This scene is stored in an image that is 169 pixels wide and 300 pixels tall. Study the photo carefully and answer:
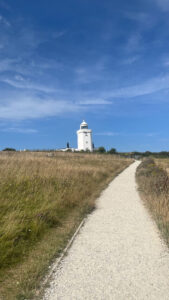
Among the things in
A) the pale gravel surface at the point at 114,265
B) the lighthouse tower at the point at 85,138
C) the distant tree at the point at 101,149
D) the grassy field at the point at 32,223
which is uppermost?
the lighthouse tower at the point at 85,138

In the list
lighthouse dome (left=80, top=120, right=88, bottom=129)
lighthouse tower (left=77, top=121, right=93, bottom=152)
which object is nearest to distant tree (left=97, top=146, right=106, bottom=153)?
lighthouse tower (left=77, top=121, right=93, bottom=152)

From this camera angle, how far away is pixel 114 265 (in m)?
4.16

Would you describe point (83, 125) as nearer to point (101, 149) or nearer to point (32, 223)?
point (101, 149)

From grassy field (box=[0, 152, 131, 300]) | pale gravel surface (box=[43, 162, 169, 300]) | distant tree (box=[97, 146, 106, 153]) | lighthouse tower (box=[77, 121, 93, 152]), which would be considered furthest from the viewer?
distant tree (box=[97, 146, 106, 153])

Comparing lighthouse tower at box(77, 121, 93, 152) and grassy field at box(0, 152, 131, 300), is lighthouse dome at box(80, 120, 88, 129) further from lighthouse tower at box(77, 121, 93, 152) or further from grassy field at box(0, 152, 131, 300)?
grassy field at box(0, 152, 131, 300)

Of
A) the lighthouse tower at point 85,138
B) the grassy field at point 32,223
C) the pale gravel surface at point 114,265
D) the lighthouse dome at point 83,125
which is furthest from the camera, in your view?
the lighthouse dome at point 83,125

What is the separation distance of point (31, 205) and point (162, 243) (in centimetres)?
405

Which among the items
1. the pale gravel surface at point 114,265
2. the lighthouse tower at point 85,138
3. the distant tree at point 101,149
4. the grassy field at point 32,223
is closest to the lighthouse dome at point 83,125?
the lighthouse tower at point 85,138

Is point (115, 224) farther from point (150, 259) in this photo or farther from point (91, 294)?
point (91, 294)

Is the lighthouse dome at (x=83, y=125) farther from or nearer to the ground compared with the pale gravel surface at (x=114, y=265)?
farther from the ground

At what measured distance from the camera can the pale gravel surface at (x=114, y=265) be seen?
3347 millimetres

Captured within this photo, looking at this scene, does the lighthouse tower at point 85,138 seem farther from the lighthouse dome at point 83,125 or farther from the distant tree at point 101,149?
the distant tree at point 101,149

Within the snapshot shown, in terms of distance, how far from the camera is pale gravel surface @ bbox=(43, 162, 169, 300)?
3.35 meters

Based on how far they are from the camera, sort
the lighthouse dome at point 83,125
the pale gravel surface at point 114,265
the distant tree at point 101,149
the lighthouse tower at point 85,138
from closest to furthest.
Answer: the pale gravel surface at point 114,265, the lighthouse tower at point 85,138, the lighthouse dome at point 83,125, the distant tree at point 101,149
